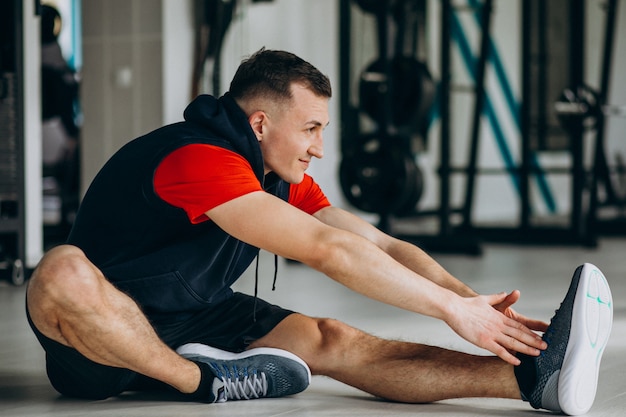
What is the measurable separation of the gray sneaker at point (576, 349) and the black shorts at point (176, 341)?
2.15 feet

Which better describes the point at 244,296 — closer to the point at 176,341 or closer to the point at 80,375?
the point at 176,341

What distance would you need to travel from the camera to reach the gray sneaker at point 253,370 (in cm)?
221

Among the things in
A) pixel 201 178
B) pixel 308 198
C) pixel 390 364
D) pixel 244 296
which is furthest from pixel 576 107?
pixel 201 178

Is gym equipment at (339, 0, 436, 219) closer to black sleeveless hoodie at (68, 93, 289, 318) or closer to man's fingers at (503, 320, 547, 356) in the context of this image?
black sleeveless hoodie at (68, 93, 289, 318)

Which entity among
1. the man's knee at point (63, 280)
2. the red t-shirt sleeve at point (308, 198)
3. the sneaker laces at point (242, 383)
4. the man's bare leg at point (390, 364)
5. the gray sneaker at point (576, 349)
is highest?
the red t-shirt sleeve at point (308, 198)

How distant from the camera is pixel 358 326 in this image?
3.53 m

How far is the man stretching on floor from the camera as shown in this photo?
1.92 metres

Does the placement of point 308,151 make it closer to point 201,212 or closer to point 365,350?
point 201,212

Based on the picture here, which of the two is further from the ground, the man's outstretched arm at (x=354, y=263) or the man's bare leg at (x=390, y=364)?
the man's outstretched arm at (x=354, y=263)

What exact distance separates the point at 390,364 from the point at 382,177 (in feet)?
13.2

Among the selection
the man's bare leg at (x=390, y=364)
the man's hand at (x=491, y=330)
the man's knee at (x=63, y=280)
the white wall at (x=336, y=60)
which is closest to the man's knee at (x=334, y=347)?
the man's bare leg at (x=390, y=364)

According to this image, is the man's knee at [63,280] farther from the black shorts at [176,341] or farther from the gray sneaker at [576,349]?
the gray sneaker at [576,349]

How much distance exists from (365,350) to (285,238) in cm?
47

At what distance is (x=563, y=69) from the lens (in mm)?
8867
